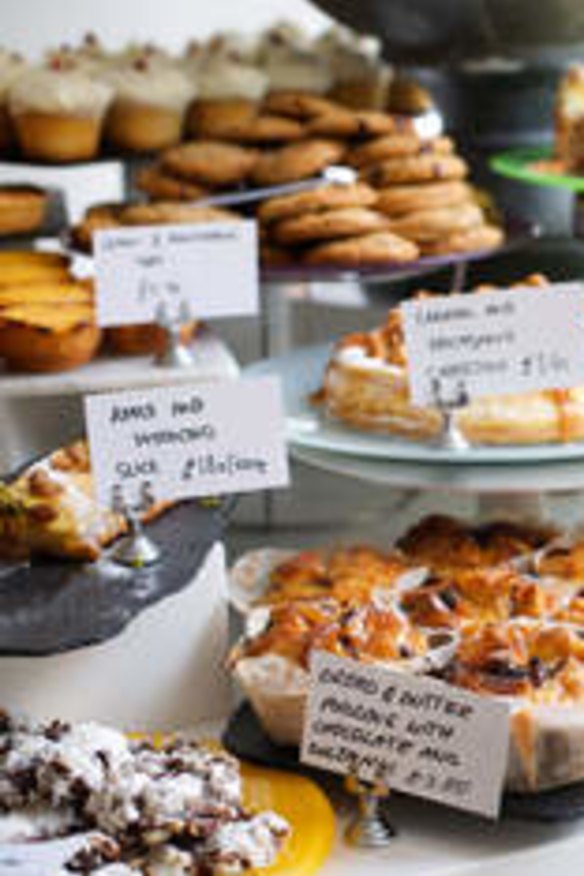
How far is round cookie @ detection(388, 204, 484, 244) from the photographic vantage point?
205 centimetres

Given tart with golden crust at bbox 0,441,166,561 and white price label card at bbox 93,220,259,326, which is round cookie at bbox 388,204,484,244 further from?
tart with golden crust at bbox 0,441,166,561

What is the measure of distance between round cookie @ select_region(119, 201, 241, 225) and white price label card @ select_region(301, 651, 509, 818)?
36.6 inches

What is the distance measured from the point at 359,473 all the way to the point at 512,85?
1.21 metres

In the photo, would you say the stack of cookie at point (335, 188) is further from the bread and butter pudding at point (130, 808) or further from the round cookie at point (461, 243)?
the bread and butter pudding at point (130, 808)

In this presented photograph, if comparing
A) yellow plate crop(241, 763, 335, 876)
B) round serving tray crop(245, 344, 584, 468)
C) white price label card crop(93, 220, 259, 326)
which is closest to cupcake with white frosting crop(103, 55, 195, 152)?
white price label card crop(93, 220, 259, 326)

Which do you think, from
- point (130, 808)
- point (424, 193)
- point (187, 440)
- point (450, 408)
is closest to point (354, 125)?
point (424, 193)

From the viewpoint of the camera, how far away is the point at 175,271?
1.75m

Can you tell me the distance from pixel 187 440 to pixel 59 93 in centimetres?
111

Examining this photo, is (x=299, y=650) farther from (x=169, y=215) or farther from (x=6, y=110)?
(x=6, y=110)

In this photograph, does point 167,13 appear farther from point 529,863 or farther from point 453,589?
point 529,863

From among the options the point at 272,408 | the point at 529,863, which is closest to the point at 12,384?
the point at 272,408

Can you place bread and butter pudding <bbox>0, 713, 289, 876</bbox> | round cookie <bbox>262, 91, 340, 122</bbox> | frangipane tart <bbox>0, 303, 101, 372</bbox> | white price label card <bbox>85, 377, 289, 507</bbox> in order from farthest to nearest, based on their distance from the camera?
round cookie <bbox>262, 91, 340, 122</bbox>
frangipane tart <bbox>0, 303, 101, 372</bbox>
white price label card <bbox>85, 377, 289, 507</bbox>
bread and butter pudding <bbox>0, 713, 289, 876</bbox>

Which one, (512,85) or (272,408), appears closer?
(272,408)

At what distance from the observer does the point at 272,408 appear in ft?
4.70
